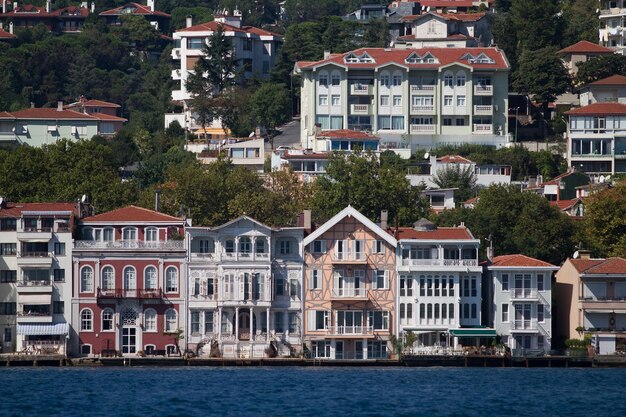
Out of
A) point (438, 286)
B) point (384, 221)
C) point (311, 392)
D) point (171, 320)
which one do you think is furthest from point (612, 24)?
point (311, 392)

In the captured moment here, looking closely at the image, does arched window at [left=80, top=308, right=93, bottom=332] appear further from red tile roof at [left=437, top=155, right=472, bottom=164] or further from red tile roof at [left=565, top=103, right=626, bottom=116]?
red tile roof at [left=565, top=103, right=626, bottom=116]

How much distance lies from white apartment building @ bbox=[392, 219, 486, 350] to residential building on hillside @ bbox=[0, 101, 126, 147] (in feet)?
170

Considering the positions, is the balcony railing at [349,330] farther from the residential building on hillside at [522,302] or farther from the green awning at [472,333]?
the residential building on hillside at [522,302]

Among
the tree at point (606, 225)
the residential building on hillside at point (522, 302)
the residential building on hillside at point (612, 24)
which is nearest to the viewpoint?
the residential building on hillside at point (522, 302)

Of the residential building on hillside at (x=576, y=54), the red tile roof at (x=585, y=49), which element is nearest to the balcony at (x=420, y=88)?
the residential building on hillside at (x=576, y=54)

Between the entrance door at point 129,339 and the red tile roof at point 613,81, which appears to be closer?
the entrance door at point 129,339

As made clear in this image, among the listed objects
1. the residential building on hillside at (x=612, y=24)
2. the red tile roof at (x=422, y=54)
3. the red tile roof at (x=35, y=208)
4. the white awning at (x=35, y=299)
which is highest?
the residential building on hillside at (x=612, y=24)

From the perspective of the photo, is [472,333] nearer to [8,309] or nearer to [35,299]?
[35,299]

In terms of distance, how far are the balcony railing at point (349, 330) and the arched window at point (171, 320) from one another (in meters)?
7.95

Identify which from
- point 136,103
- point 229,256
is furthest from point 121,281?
point 136,103

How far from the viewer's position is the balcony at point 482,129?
148 metres

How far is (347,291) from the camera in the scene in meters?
111

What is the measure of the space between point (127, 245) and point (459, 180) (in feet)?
112

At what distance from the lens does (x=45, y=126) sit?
517ft
